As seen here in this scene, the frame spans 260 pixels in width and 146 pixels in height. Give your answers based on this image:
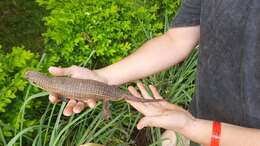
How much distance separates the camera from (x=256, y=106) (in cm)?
191

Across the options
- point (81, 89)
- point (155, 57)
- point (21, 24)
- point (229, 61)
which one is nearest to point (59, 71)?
point (81, 89)

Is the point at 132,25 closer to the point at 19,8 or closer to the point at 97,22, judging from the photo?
the point at 97,22

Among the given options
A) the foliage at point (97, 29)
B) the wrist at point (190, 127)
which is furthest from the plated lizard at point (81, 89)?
the foliage at point (97, 29)

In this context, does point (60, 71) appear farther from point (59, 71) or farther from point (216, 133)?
point (216, 133)

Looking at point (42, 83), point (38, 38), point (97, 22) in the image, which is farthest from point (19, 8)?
point (42, 83)

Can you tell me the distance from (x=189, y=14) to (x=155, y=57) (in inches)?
9.9

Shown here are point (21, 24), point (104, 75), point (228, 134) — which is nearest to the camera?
point (228, 134)

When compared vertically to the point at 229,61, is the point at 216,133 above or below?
below

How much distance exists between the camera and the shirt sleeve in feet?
7.25

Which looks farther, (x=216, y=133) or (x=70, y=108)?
(x=70, y=108)

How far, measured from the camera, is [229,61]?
6.48 ft

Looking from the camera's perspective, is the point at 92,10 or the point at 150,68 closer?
the point at 150,68

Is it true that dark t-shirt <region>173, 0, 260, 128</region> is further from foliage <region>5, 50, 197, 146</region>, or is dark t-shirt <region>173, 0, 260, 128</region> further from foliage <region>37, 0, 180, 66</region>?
foliage <region>37, 0, 180, 66</region>

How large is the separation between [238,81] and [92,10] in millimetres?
2237
